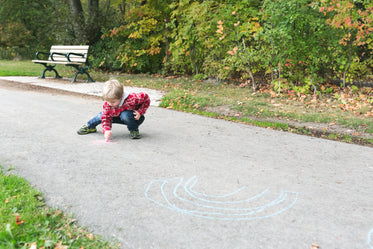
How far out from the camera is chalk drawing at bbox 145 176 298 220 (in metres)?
2.31

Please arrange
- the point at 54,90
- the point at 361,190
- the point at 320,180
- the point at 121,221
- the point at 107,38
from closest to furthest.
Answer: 1. the point at 121,221
2. the point at 361,190
3. the point at 320,180
4. the point at 54,90
5. the point at 107,38

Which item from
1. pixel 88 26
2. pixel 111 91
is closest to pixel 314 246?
pixel 111 91

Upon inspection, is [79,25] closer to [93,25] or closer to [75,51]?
[93,25]

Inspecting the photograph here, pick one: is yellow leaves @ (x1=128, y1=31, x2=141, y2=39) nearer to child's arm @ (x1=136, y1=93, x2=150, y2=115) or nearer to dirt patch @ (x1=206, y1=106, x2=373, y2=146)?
dirt patch @ (x1=206, y1=106, x2=373, y2=146)

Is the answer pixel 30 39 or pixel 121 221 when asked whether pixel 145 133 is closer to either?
pixel 121 221

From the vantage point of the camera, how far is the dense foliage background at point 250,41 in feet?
21.7

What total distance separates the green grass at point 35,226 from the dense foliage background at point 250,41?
230 inches

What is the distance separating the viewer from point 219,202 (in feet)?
8.13

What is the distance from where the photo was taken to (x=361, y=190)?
2744mm

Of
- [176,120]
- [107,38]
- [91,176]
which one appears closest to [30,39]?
[107,38]

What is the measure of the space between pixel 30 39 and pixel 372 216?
77.3 ft

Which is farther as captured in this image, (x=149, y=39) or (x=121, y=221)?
(x=149, y=39)

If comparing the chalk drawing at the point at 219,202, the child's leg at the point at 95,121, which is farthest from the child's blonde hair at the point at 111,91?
the chalk drawing at the point at 219,202

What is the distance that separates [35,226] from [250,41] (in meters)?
7.14
